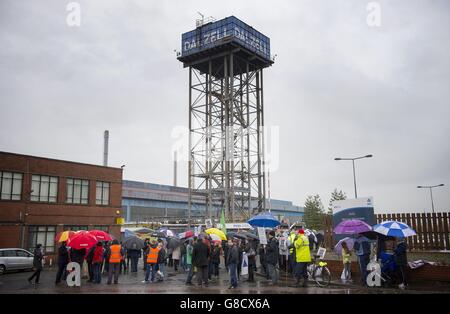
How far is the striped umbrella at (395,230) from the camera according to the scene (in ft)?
47.9

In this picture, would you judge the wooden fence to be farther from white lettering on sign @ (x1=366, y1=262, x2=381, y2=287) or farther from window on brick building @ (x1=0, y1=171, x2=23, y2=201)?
window on brick building @ (x1=0, y1=171, x2=23, y2=201)

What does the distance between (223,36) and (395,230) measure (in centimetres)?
3889

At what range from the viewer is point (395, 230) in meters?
14.8

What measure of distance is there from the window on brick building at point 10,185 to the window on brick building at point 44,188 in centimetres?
105

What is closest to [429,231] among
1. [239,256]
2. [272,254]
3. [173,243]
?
[272,254]

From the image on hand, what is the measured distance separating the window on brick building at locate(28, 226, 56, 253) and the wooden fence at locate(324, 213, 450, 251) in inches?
1025

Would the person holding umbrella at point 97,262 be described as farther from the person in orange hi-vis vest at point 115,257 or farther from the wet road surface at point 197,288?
the person in orange hi-vis vest at point 115,257

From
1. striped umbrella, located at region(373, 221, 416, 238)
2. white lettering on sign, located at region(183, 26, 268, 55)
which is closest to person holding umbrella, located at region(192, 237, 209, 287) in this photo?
striped umbrella, located at region(373, 221, 416, 238)

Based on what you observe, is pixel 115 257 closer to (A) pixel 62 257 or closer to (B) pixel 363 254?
(A) pixel 62 257

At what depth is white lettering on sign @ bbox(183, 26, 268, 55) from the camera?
163ft

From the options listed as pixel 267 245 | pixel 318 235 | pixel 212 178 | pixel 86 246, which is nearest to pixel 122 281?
pixel 86 246
